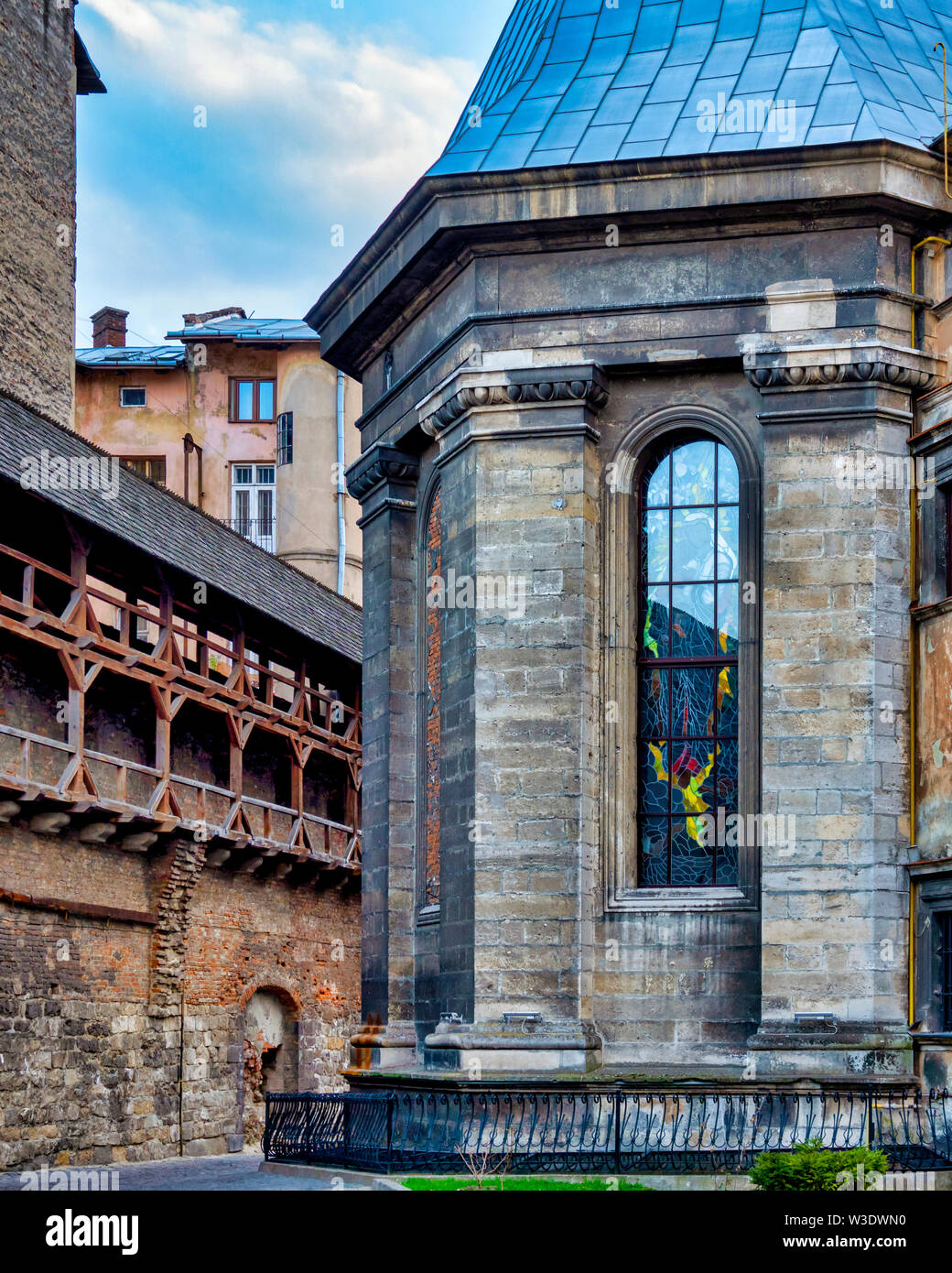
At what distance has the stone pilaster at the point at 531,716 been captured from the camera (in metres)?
15.3

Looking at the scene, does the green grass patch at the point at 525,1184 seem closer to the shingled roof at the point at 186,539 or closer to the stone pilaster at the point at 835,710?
the stone pilaster at the point at 835,710

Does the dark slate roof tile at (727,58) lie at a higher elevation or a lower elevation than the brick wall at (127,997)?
higher

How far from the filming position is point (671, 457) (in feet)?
54.2

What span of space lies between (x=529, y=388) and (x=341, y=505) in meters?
30.3

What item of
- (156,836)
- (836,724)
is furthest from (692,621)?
(156,836)

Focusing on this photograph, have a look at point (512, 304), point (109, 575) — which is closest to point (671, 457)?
point (512, 304)

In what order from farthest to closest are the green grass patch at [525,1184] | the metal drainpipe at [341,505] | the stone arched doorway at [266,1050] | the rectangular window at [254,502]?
the rectangular window at [254,502]
the metal drainpipe at [341,505]
the stone arched doorway at [266,1050]
the green grass patch at [525,1184]

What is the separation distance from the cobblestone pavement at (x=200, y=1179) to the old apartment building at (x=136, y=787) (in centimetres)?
123

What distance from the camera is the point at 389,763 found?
18375 mm

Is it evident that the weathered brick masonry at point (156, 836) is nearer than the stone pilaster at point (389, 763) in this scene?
No

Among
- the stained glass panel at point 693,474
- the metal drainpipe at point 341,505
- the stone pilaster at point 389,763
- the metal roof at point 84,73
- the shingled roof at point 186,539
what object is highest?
the metal roof at point 84,73

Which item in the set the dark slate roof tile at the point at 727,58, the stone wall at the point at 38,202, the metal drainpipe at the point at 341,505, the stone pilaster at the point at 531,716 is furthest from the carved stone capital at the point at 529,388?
the metal drainpipe at the point at 341,505

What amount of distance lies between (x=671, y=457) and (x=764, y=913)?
12.9ft

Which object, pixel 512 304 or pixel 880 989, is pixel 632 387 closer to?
pixel 512 304
